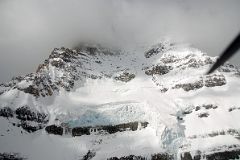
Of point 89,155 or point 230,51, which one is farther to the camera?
point 89,155

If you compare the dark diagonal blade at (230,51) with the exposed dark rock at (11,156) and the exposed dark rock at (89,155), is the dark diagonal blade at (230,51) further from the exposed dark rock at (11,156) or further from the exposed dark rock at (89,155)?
the exposed dark rock at (89,155)

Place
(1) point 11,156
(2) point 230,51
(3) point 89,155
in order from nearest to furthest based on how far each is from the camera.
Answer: (2) point 230,51 → (1) point 11,156 → (3) point 89,155

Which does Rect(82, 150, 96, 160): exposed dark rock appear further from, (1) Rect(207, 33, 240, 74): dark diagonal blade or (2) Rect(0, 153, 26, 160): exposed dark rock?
(1) Rect(207, 33, 240, 74): dark diagonal blade

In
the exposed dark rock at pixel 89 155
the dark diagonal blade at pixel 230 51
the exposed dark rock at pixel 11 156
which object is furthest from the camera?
the exposed dark rock at pixel 89 155

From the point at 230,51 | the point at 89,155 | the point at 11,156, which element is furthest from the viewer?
the point at 89,155

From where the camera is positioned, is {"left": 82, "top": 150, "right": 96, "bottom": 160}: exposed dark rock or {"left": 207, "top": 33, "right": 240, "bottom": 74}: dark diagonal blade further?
{"left": 82, "top": 150, "right": 96, "bottom": 160}: exposed dark rock

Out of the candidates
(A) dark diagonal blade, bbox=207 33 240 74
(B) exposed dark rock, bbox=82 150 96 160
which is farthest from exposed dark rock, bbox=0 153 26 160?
(A) dark diagonal blade, bbox=207 33 240 74

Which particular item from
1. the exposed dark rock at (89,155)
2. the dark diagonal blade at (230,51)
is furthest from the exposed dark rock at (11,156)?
the dark diagonal blade at (230,51)

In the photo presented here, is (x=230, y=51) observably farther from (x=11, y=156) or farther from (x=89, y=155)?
(x=89, y=155)

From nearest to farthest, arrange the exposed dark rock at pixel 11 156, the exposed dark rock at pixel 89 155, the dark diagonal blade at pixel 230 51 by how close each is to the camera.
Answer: the dark diagonal blade at pixel 230 51, the exposed dark rock at pixel 11 156, the exposed dark rock at pixel 89 155

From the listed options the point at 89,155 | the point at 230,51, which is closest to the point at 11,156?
the point at 89,155

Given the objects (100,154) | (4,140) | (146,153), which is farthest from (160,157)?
(4,140)
